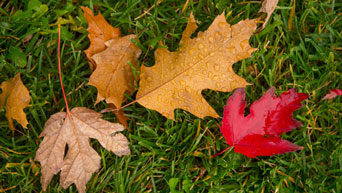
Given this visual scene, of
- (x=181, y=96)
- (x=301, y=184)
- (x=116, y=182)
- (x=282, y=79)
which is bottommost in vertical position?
(x=301, y=184)

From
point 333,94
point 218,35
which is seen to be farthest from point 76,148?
point 333,94

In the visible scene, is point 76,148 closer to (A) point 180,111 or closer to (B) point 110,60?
(B) point 110,60

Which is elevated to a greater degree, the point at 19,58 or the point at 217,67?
the point at 19,58

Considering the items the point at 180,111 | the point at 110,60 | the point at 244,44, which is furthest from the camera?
the point at 180,111

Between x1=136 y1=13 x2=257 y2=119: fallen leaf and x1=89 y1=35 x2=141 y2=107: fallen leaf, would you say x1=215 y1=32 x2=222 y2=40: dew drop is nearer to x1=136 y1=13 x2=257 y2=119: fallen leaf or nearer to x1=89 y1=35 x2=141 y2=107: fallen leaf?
x1=136 y1=13 x2=257 y2=119: fallen leaf

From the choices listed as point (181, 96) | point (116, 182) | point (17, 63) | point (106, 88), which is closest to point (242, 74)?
point (181, 96)

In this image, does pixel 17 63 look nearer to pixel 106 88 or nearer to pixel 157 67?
pixel 106 88
